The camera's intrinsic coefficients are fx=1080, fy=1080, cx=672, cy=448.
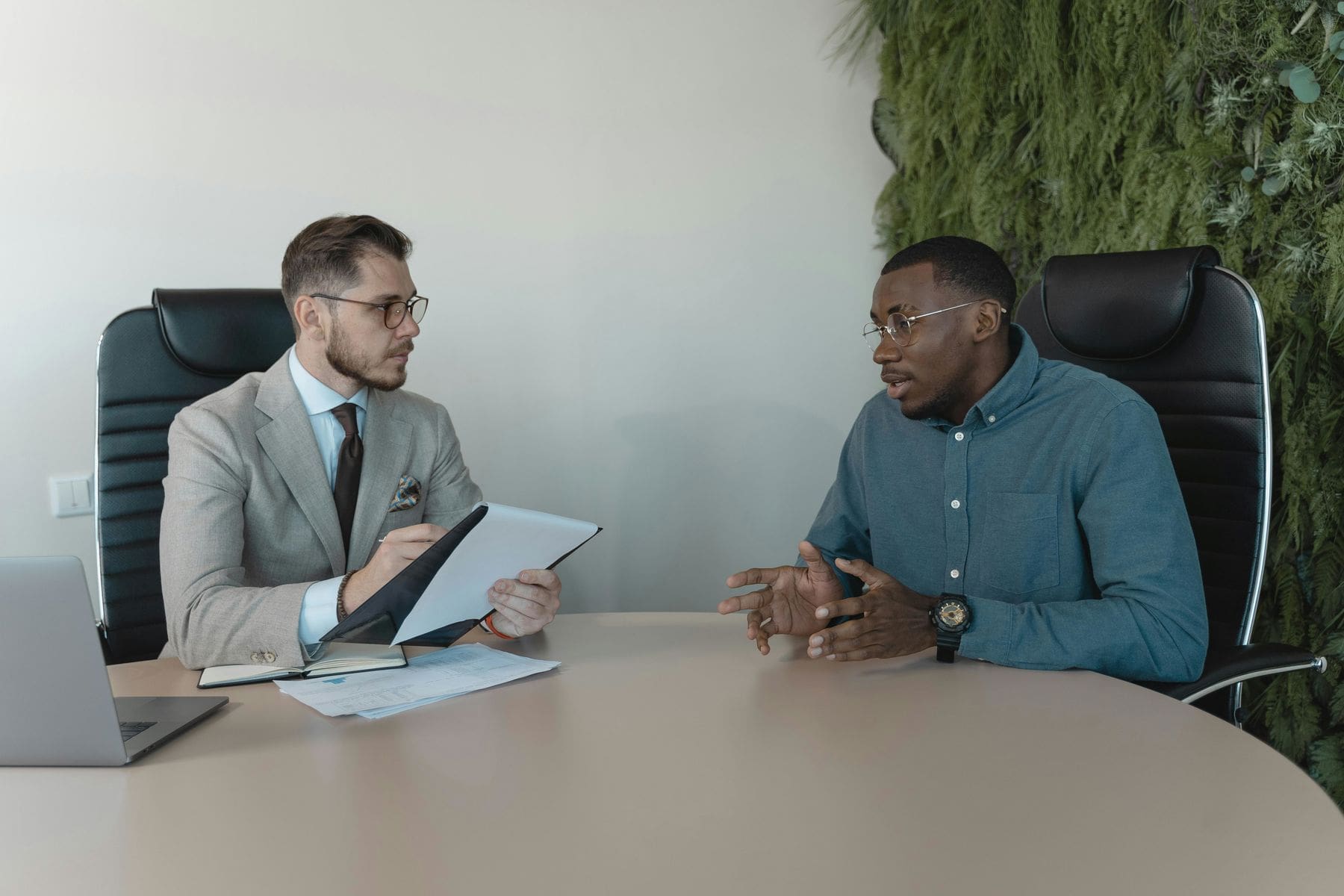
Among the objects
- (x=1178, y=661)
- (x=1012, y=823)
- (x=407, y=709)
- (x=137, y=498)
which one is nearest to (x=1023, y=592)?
(x=1178, y=661)

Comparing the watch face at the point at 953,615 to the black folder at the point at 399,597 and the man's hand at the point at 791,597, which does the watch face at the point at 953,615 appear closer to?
the man's hand at the point at 791,597

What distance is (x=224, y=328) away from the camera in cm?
213

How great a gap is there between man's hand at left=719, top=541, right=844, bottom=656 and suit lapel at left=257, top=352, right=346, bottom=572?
2.49 ft

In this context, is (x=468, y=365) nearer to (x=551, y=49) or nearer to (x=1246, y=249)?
(x=551, y=49)

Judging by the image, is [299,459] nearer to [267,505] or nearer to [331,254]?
[267,505]

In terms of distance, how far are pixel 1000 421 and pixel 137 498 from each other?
5.28 feet

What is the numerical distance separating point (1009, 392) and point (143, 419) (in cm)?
161

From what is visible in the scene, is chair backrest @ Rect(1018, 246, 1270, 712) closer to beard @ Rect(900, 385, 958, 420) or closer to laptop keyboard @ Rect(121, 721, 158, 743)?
beard @ Rect(900, 385, 958, 420)

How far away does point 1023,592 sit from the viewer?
172 cm

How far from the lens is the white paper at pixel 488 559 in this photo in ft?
4.73

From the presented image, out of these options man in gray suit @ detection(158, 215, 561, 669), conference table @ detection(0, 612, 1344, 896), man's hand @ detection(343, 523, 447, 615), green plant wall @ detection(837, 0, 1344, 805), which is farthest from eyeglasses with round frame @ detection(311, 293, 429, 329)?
green plant wall @ detection(837, 0, 1344, 805)

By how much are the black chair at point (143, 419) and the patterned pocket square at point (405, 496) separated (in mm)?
425

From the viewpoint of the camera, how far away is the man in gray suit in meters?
1.57

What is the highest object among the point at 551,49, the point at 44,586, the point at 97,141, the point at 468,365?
the point at 551,49
